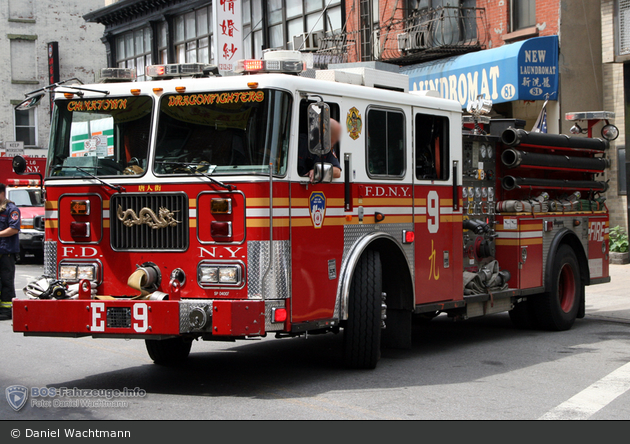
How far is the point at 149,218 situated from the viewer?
712 cm

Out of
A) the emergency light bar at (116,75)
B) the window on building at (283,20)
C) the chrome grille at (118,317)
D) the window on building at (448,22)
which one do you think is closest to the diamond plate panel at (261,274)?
the chrome grille at (118,317)

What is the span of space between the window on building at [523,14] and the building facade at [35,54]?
28.2 meters

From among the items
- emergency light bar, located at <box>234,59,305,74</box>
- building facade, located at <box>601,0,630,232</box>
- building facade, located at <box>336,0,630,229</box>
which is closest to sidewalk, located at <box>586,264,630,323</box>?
building facade, located at <box>601,0,630,232</box>

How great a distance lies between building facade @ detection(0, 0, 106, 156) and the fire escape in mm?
23294

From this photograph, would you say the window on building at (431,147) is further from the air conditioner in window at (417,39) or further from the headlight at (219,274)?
the air conditioner in window at (417,39)

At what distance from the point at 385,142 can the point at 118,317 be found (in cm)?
316

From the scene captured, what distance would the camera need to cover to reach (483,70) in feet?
60.3

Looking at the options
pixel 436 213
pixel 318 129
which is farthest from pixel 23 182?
pixel 318 129

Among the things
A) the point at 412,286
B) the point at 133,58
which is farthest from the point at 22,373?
the point at 133,58

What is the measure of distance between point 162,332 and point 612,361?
4.88m

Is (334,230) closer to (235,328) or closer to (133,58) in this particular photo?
(235,328)

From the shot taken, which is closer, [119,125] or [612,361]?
[119,125]

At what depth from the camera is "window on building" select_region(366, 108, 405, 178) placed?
796 centimetres

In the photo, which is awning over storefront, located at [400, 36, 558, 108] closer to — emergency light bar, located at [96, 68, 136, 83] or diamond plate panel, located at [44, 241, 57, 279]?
emergency light bar, located at [96, 68, 136, 83]
